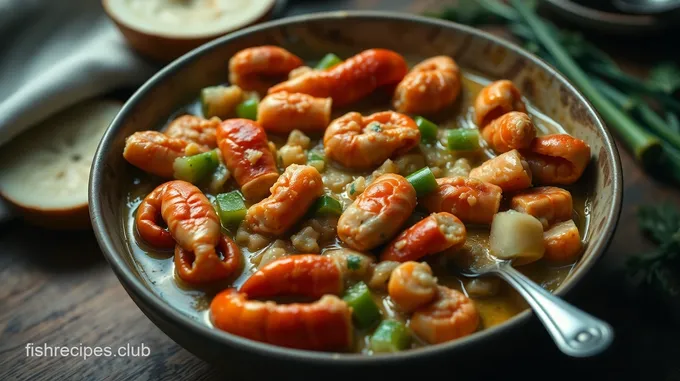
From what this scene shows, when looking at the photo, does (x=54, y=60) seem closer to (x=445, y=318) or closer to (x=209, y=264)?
(x=209, y=264)

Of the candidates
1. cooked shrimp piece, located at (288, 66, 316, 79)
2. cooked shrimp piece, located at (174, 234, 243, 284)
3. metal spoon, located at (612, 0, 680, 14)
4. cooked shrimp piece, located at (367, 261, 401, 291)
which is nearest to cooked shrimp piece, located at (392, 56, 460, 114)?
cooked shrimp piece, located at (288, 66, 316, 79)

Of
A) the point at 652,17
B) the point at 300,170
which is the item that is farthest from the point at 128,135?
the point at 652,17

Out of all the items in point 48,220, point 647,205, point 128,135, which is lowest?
point 48,220

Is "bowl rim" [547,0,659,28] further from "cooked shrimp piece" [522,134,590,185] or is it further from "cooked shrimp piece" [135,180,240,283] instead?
"cooked shrimp piece" [135,180,240,283]

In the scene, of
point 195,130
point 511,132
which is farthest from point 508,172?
point 195,130

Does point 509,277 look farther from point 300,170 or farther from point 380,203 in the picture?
point 300,170
